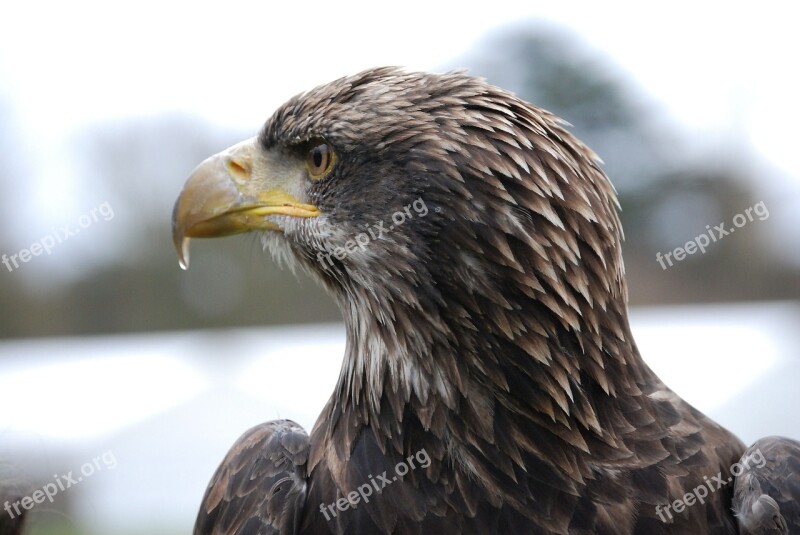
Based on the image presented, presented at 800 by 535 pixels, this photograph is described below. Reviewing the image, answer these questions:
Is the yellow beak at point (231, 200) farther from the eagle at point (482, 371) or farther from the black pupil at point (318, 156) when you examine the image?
the eagle at point (482, 371)

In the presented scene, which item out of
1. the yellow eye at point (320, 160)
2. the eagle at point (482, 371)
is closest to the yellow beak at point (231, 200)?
the yellow eye at point (320, 160)

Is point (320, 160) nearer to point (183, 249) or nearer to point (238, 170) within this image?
point (238, 170)

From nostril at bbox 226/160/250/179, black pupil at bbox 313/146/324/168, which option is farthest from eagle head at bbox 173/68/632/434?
nostril at bbox 226/160/250/179

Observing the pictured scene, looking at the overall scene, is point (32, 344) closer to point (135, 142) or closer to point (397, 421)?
point (135, 142)

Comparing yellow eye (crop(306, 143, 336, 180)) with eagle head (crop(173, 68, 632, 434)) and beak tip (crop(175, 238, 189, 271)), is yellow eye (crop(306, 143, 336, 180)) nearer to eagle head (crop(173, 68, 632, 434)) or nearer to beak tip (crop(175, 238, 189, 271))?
eagle head (crop(173, 68, 632, 434))

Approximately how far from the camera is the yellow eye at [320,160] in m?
2.68

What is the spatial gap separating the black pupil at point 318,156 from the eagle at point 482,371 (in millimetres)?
80

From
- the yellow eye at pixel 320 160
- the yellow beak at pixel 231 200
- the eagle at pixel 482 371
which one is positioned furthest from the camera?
the yellow beak at pixel 231 200

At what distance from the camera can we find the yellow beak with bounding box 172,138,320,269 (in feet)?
9.37

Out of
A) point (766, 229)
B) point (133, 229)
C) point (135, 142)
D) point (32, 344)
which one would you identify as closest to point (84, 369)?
point (32, 344)

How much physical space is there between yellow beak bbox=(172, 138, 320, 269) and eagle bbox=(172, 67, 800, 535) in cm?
27

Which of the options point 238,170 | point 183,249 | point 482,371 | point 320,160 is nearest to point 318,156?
point 320,160

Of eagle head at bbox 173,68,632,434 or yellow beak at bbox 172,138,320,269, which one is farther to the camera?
yellow beak at bbox 172,138,320,269

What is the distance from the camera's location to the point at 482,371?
2.36 metres
